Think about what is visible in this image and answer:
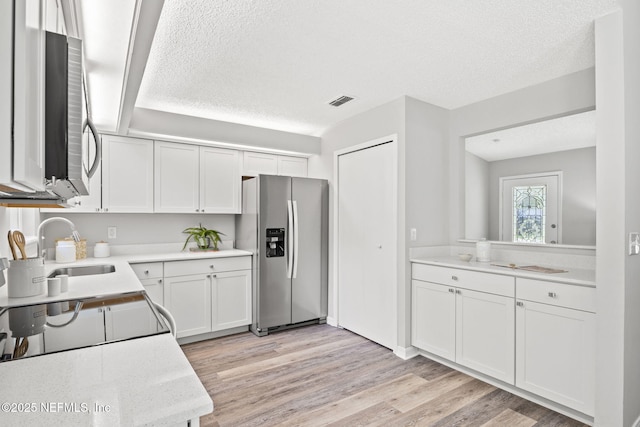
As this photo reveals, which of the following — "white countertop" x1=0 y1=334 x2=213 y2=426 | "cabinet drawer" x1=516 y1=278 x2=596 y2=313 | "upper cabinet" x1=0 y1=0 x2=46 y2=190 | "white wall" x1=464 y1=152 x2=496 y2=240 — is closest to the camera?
"upper cabinet" x1=0 y1=0 x2=46 y2=190

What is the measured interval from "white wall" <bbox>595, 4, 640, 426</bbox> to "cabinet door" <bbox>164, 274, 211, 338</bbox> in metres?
3.20

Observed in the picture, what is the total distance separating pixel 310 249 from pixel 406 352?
1538mm

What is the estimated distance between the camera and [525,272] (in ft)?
7.92

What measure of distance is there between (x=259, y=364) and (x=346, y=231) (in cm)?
167

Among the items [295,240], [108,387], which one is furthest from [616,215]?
[295,240]

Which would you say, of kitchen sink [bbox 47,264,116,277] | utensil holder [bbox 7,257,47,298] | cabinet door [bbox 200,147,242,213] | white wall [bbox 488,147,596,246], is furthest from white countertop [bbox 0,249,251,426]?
white wall [bbox 488,147,596,246]

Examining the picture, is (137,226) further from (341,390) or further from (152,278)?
(341,390)

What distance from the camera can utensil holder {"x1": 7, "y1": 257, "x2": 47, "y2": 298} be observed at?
1.62 meters

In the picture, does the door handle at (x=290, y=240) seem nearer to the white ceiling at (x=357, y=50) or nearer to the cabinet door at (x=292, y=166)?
the cabinet door at (x=292, y=166)

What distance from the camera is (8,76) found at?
1.53 ft

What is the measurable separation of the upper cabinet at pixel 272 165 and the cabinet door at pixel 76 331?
114 inches

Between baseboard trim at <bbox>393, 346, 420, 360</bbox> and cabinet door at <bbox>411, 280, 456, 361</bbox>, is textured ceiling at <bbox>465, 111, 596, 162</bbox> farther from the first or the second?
baseboard trim at <bbox>393, 346, 420, 360</bbox>

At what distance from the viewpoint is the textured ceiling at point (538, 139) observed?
2752mm

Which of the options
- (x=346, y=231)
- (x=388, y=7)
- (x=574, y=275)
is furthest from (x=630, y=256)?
(x=346, y=231)
